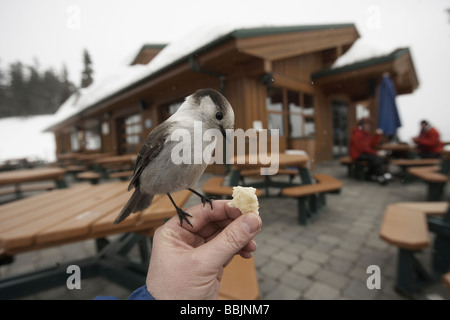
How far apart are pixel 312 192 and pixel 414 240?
1113mm

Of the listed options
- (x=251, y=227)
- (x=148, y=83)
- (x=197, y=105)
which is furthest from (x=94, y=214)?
(x=197, y=105)

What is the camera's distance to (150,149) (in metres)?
0.44

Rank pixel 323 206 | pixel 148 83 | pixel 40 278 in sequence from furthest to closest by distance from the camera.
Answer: pixel 323 206
pixel 40 278
pixel 148 83

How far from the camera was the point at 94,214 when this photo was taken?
4.22ft

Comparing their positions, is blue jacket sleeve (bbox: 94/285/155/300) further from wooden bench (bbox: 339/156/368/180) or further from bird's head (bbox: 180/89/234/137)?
wooden bench (bbox: 339/156/368/180)

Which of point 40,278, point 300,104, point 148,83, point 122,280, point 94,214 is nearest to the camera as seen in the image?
point 148,83

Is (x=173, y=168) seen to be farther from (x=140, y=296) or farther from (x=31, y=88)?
(x=31, y=88)

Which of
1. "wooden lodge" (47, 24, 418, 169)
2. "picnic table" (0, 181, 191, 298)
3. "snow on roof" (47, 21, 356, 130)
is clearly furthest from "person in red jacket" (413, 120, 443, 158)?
"picnic table" (0, 181, 191, 298)

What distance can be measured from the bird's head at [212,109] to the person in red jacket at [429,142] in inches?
322

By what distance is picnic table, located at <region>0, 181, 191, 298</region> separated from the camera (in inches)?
43.5

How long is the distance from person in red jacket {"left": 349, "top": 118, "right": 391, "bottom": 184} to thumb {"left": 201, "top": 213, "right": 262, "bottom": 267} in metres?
6.97

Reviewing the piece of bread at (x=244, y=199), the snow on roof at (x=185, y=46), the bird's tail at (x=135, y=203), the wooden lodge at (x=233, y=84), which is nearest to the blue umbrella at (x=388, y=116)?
A: the wooden lodge at (x=233, y=84)
